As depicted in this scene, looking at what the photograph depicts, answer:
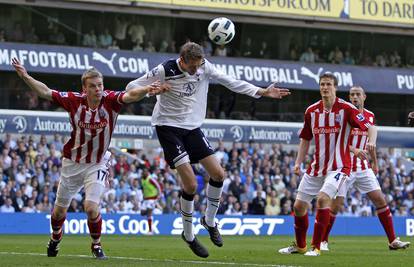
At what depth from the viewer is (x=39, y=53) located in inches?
1319

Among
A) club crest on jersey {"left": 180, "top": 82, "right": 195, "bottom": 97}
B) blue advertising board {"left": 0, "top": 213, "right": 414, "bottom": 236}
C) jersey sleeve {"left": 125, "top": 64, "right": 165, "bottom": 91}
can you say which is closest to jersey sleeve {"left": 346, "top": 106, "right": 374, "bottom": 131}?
club crest on jersey {"left": 180, "top": 82, "right": 195, "bottom": 97}

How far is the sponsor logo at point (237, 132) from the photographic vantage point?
3557 cm

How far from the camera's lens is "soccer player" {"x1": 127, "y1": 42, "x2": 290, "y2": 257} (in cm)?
1372

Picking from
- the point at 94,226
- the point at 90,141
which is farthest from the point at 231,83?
the point at 94,226

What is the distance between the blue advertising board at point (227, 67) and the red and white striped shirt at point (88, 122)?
19.6 meters

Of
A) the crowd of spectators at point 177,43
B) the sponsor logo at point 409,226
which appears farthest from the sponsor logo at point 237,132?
the sponsor logo at point 409,226

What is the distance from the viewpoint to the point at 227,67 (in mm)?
37156

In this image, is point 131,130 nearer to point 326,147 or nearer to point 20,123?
point 20,123

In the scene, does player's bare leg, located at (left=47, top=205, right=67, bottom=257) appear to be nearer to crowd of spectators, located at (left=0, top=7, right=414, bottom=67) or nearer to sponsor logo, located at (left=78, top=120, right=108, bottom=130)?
sponsor logo, located at (left=78, top=120, right=108, bottom=130)

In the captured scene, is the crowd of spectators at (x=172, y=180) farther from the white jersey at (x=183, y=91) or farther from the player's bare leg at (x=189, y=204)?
the white jersey at (x=183, y=91)

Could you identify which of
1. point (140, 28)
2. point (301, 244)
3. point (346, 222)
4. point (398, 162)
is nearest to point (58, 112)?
point (140, 28)

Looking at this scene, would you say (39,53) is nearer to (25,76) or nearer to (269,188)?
(269,188)

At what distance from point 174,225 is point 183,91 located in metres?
15.3

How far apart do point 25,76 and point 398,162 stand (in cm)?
2603
